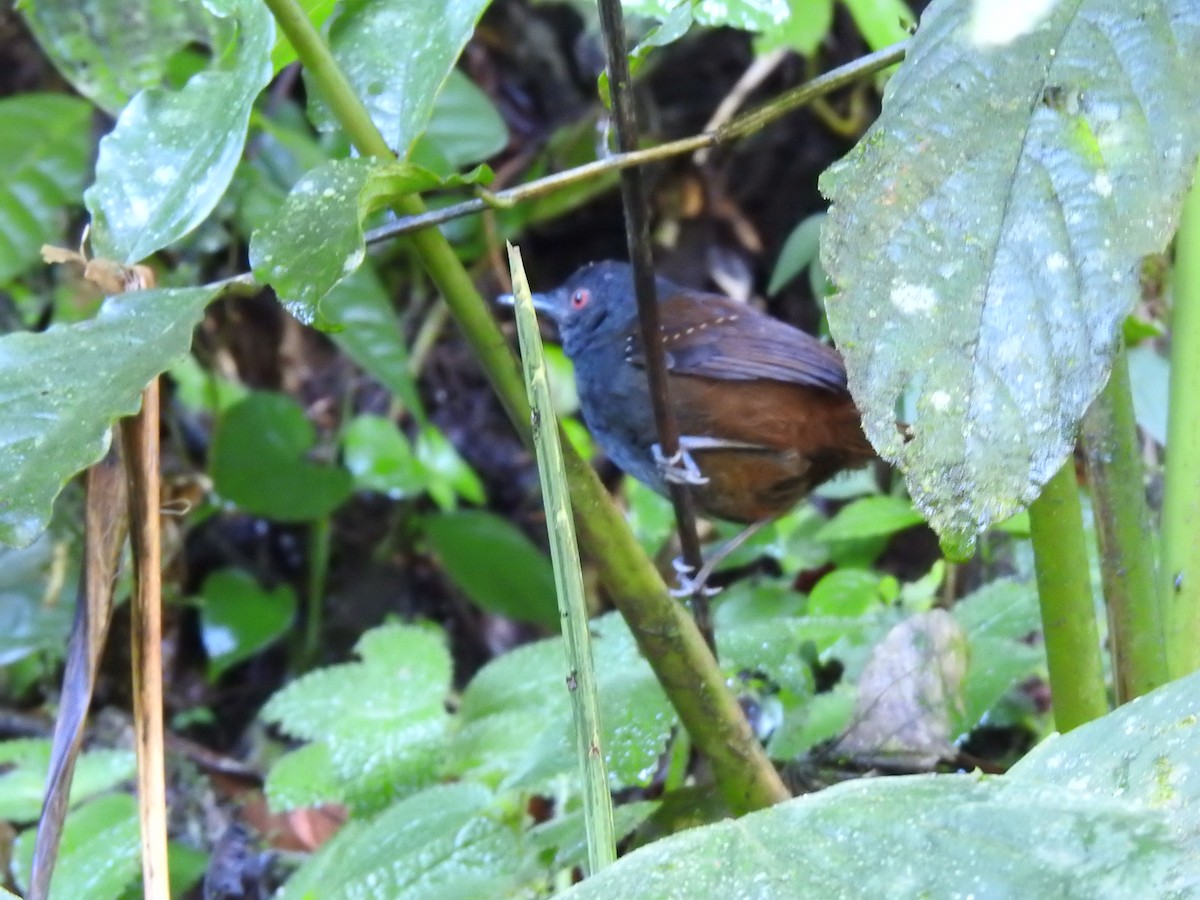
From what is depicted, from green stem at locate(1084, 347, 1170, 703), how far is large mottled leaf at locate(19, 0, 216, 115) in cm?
147

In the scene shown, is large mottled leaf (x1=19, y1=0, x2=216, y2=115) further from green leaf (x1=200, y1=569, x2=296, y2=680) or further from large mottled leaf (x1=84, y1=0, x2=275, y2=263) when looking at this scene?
green leaf (x1=200, y1=569, x2=296, y2=680)

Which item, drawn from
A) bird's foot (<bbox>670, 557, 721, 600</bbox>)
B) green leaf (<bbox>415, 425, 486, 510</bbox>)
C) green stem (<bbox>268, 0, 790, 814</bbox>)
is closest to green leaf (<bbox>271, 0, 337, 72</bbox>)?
green stem (<bbox>268, 0, 790, 814</bbox>)

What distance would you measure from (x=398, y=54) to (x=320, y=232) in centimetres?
28

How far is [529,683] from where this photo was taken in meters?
1.65

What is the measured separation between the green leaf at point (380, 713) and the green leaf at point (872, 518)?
28.4 inches

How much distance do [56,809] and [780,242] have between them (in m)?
3.50

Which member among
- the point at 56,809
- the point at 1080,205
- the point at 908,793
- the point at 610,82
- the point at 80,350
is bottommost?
the point at 908,793

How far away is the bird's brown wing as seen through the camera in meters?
2.28

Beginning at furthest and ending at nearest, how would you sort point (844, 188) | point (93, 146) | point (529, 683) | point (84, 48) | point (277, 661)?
point (277, 661), point (93, 146), point (84, 48), point (529, 683), point (844, 188)

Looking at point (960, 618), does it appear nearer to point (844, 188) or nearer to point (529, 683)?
point (529, 683)

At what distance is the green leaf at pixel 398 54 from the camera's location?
1000 mm

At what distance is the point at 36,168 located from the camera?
2645 millimetres

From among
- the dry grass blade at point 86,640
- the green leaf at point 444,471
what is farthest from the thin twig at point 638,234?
the green leaf at point 444,471

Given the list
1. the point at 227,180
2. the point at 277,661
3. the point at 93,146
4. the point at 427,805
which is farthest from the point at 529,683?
the point at 277,661
